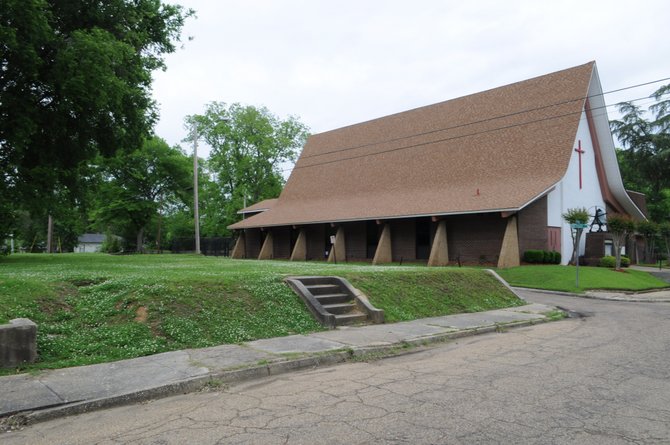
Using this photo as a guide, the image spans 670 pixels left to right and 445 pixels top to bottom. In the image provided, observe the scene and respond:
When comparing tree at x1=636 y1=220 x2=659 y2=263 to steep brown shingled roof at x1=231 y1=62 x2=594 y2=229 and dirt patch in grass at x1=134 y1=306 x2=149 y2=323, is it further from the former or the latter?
dirt patch in grass at x1=134 y1=306 x2=149 y2=323

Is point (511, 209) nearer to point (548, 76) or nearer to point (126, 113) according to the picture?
point (548, 76)

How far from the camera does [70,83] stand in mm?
15625

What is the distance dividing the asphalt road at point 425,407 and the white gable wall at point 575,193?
20749 mm

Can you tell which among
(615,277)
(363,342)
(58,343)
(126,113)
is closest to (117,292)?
(58,343)

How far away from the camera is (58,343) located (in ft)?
→ 24.7

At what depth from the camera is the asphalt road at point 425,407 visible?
4.64m

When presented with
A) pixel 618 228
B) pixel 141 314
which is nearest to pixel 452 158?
pixel 618 228

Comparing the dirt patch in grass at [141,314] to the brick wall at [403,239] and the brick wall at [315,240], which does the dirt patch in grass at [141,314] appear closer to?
the brick wall at [403,239]

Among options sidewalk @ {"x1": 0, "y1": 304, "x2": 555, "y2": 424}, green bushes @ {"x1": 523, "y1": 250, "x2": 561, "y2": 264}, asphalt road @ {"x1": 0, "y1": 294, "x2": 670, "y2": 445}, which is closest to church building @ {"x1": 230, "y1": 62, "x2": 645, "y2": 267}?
green bushes @ {"x1": 523, "y1": 250, "x2": 561, "y2": 264}

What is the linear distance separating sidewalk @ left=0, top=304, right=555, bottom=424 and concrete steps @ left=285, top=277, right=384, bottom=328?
1.45 ft

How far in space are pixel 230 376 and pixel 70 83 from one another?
12924mm

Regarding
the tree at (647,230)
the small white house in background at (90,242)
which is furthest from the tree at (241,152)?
the small white house in background at (90,242)

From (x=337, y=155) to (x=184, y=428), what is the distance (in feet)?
122

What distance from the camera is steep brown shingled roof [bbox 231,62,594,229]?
27.9 metres
